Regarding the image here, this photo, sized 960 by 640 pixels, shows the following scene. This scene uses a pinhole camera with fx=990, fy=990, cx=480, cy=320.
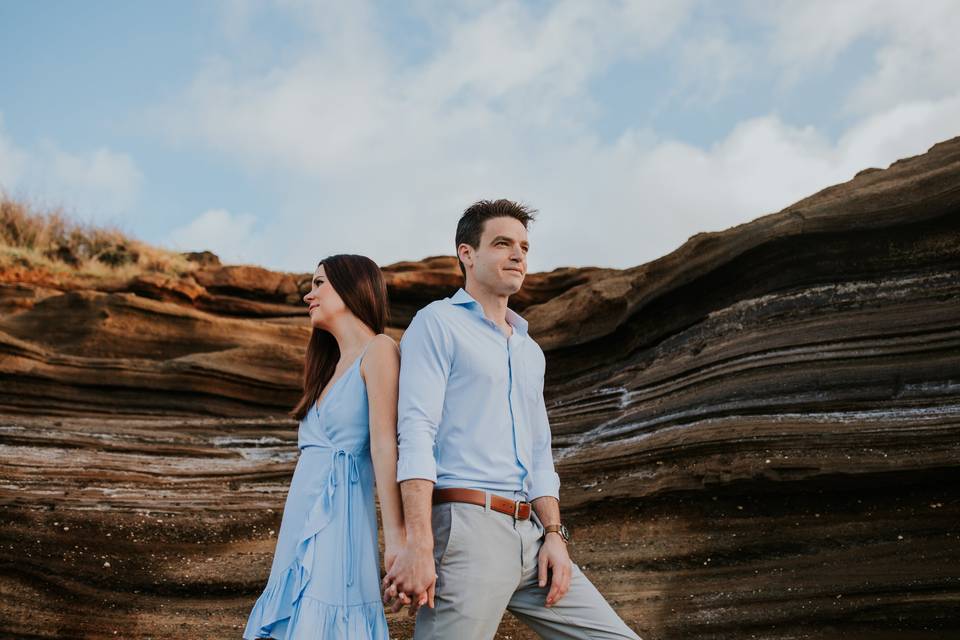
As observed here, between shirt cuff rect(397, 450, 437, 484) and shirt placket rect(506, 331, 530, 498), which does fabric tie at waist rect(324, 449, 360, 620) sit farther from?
shirt placket rect(506, 331, 530, 498)

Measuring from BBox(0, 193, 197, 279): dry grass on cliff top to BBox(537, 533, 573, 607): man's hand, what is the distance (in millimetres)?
A: 12125

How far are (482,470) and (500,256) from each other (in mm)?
847

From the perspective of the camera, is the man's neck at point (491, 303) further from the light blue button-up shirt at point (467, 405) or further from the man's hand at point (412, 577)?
the man's hand at point (412, 577)

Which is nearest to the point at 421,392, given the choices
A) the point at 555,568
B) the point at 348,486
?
the point at 348,486

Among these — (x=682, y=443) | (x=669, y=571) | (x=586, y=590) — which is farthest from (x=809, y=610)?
(x=586, y=590)

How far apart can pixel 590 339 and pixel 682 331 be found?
4.23 ft

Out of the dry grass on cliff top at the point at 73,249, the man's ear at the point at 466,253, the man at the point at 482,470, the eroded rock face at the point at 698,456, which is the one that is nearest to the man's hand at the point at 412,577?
the man at the point at 482,470

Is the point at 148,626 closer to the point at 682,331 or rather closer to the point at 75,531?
the point at 75,531

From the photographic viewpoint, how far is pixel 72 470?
8.23 m

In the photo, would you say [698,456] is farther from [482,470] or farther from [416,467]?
[416,467]

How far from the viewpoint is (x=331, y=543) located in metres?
3.51

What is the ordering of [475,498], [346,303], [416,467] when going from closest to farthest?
[416,467] → [475,498] → [346,303]

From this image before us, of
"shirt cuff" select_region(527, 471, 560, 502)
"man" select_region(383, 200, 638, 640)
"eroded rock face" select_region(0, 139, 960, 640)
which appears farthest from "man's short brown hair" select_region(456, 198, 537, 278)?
"eroded rock face" select_region(0, 139, 960, 640)

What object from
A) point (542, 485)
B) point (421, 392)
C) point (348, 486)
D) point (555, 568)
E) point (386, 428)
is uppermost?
point (421, 392)
